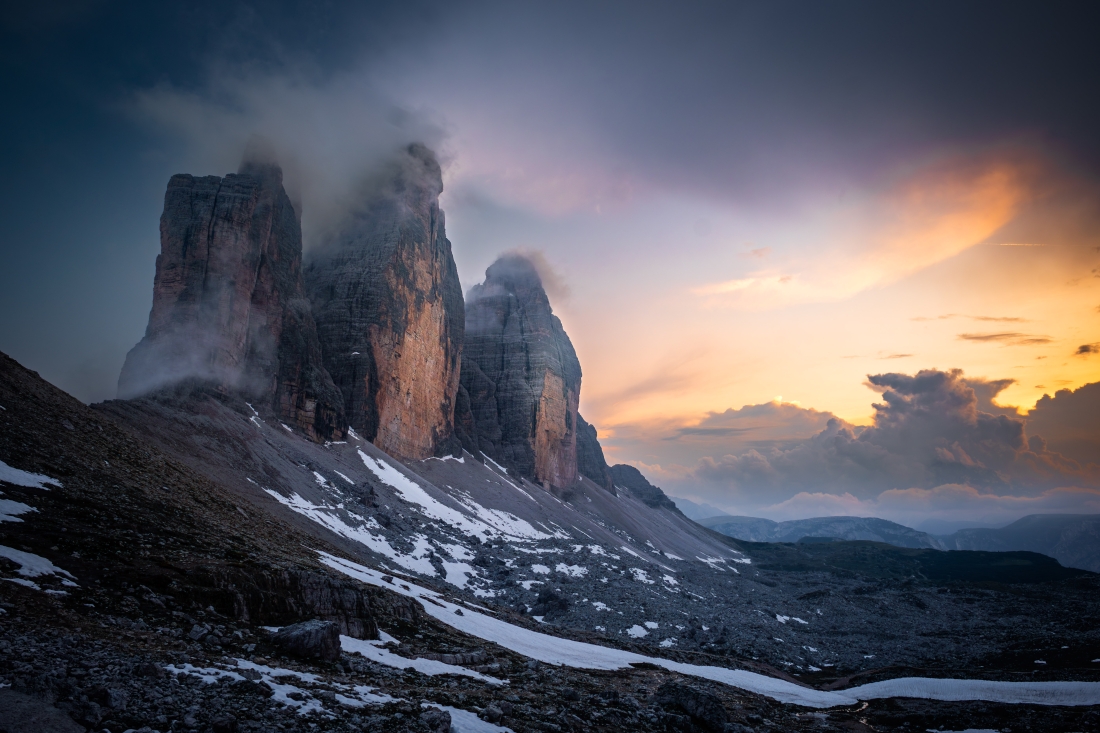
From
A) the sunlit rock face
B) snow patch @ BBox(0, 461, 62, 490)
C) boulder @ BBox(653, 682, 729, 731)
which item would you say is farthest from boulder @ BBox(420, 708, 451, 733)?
the sunlit rock face

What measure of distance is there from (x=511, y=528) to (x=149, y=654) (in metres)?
77.0

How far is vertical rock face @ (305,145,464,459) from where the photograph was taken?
9875cm

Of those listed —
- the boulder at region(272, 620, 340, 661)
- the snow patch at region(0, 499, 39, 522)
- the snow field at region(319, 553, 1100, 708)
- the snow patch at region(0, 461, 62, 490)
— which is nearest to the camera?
the boulder at region(272, 620, 340, 661)

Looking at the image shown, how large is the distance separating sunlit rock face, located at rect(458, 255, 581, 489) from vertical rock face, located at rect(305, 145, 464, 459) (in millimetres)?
20414

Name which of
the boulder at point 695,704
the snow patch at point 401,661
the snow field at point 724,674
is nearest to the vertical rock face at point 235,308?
the snow field at point 724,674

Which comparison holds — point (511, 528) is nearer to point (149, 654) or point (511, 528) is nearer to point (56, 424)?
point (56, 424)

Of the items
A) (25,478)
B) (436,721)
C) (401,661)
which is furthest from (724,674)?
(25,478)

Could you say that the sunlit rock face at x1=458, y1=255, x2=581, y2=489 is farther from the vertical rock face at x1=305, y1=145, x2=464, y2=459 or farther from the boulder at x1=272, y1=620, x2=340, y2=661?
the boulder at x1=272, y1=620, x2=340, y2=661

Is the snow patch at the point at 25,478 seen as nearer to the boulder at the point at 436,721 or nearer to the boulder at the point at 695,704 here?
the boulder at the point at 436,721

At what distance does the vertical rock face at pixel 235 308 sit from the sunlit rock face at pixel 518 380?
52.7 m

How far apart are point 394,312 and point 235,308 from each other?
34764 mm

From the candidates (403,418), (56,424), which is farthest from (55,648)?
(403,418)

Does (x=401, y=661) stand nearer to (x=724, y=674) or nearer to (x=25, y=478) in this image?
(x=25, y=478)

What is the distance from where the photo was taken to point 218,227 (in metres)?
72.1
